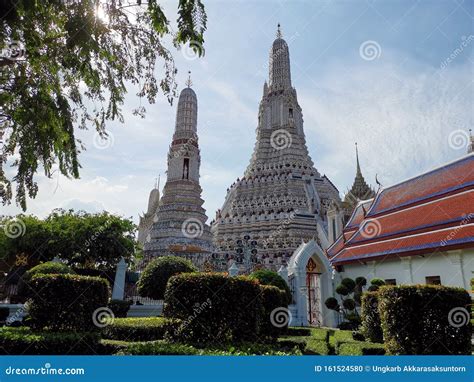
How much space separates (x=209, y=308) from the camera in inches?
334

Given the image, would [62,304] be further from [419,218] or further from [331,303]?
[419,218]

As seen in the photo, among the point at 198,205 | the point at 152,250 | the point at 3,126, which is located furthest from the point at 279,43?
the point at 3,126

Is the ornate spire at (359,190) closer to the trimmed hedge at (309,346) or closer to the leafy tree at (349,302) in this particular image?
the leafy tree at (349,302)

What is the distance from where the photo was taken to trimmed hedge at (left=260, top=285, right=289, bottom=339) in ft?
36.0

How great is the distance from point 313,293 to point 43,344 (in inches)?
541

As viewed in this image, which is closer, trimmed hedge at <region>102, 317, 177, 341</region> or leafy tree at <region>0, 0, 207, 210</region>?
leafy tree at <region>0, 0, 207, 210</region>

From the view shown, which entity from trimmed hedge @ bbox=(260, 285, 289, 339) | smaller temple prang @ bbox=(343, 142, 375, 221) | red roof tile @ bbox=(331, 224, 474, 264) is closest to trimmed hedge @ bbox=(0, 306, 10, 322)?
trimmed hedge @ bbox=(260, 285, 289, 339)

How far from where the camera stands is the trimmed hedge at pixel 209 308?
27.5 ft

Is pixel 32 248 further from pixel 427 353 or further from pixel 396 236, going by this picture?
pixel 427 353

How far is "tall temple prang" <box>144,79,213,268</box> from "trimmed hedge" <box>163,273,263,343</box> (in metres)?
27.9

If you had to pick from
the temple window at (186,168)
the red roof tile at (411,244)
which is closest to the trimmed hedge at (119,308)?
the red roof tile at (411,244)

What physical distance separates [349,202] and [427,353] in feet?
120

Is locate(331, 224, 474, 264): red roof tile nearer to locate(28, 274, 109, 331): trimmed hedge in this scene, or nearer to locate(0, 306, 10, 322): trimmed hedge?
locate(28, 274, 109, 331): trimmed hedge

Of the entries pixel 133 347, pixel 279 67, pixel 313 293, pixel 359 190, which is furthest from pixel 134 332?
pixel 279 67
